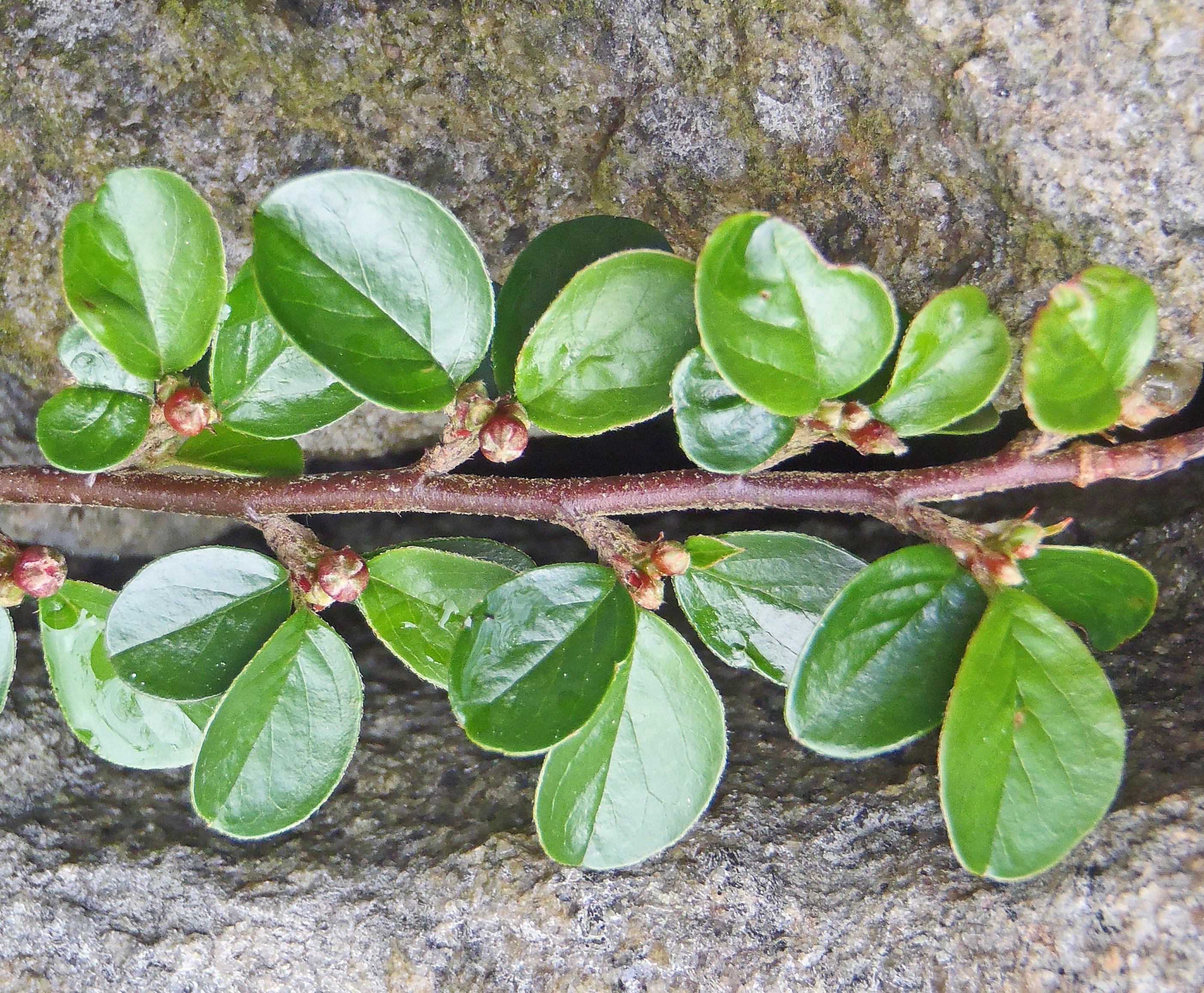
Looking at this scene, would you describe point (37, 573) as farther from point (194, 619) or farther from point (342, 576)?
point (342, 576)

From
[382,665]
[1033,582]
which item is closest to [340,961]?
[382,665]

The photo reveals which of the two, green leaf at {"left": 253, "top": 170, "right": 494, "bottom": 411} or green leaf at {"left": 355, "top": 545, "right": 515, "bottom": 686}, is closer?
green leaf at {"left": 253, "top": 170, "right": 494, "bottom": 411}

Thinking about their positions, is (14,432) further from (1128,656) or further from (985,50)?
(1128,656)

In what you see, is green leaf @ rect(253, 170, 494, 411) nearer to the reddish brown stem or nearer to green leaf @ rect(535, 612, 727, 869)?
the reddish brown stem

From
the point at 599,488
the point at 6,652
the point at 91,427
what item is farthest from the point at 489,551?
the point at 6,652

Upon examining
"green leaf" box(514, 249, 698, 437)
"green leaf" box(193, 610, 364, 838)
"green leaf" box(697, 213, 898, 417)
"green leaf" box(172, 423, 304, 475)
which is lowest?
"green leaf" box(193, 610, 364, 838)

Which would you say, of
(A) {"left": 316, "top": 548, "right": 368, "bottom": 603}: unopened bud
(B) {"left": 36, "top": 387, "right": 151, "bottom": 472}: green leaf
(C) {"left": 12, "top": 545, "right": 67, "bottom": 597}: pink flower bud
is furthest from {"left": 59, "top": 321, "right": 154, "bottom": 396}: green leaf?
(A) {"left": 316, "top": 548, "right": 368, "bottom": 603}: unopened bud

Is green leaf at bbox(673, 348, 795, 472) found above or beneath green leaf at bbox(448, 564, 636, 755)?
above
